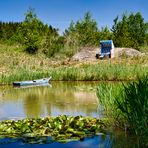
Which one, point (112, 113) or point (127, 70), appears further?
point (127, 70)

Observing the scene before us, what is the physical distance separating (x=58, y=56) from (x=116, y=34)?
10.3m

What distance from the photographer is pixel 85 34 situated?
4928 cm

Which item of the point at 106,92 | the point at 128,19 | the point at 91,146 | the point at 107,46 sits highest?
the point at 128,19

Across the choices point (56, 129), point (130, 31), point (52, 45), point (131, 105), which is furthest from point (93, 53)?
point (131, 105)

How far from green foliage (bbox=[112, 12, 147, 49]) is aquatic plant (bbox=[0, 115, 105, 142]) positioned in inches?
1484

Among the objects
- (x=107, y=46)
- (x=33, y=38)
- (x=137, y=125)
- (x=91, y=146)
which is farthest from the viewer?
(x=33, y=38)

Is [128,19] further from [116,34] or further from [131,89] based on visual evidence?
[131,89]

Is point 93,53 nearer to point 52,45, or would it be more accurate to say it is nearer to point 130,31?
point 52,45

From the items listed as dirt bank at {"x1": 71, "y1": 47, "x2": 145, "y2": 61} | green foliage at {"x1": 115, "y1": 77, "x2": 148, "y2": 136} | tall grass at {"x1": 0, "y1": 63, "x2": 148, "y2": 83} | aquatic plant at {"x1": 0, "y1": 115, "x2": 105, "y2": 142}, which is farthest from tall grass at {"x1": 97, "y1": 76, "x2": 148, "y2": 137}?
dirt bank at {"x1": 71, "y1": 47, "x2": 145, "y2": 61}

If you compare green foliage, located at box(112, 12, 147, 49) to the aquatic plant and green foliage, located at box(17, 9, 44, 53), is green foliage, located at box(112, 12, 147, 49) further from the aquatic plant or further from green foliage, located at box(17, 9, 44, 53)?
the aquatic plant

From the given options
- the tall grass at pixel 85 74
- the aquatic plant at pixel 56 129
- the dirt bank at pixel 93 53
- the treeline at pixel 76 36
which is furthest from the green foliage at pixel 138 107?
the treeline at pixel 76 36

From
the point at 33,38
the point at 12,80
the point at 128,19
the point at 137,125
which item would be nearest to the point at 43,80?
the point at 12,80

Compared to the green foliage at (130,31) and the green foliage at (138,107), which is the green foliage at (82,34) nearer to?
the green foliage at (130,31)

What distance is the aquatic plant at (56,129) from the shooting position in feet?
25.3
